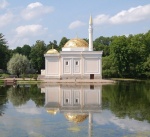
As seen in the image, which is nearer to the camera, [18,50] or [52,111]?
[52,111]

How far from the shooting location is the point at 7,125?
53.7 feet

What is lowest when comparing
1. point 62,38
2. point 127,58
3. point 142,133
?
point 142,133

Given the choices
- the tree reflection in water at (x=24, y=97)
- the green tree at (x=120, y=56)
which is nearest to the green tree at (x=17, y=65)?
the green tree at (x=120, y=56)

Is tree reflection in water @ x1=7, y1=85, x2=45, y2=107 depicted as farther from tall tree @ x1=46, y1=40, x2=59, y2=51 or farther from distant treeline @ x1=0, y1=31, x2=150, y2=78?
tall tree @ x1=46, y1=40, x2=59, y2=51

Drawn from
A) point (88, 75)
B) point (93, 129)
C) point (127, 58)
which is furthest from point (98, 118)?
point (127, 58)

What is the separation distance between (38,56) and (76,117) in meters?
68.1

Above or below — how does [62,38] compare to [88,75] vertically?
above

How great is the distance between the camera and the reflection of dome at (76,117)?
57.6ft

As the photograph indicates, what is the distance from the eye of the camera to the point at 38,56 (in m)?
85.6

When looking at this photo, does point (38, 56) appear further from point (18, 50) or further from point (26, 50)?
point (18, 50)

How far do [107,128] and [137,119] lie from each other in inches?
123

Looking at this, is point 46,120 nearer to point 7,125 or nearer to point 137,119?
point 7,125

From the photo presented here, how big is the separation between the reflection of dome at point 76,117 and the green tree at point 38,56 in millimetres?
66108

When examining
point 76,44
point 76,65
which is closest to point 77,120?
point 76,65
